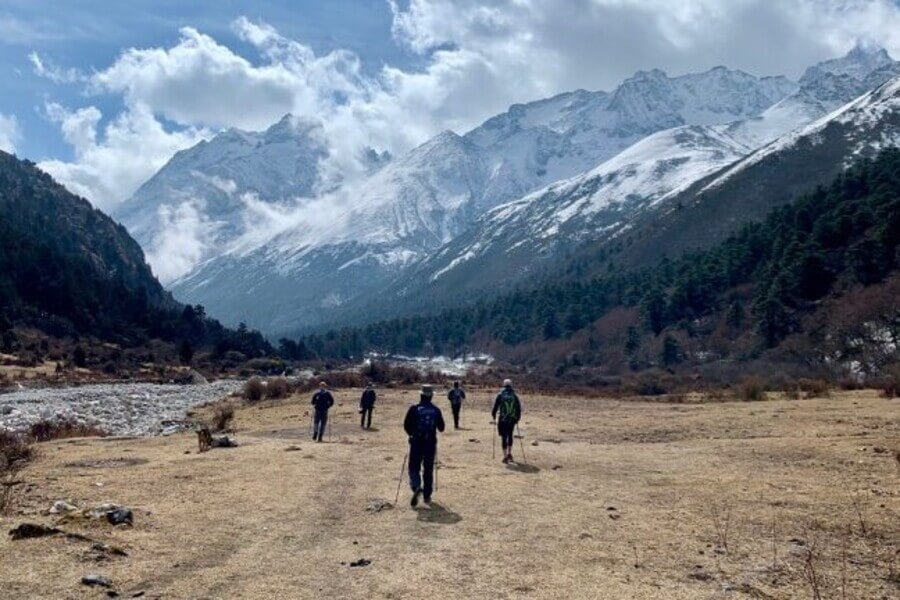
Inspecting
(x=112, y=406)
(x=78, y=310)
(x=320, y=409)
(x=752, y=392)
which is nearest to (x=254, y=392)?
(x=112, y=406)

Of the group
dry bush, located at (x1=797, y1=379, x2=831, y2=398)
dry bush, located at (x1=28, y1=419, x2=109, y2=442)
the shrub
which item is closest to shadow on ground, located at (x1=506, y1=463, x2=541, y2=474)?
dry bush, located at (x1=28, y1=419, x2=109, y2=442)

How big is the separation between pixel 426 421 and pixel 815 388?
3796 centimetres

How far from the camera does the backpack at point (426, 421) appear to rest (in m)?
17.1

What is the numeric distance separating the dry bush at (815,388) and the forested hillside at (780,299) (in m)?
12.5

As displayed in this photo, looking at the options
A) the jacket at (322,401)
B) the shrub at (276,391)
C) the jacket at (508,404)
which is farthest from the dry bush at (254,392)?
the jacket at (508,404)

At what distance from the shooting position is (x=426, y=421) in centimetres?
1723

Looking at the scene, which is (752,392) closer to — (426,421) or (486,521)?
(426,421)

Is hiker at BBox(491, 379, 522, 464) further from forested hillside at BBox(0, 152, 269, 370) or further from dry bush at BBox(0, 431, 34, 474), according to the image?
forested hillside at BBox(0, 152, 269, 370)

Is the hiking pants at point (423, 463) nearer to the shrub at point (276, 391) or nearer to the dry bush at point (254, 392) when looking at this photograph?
the dry bush at point (254, 392)

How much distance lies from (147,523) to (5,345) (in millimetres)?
92990

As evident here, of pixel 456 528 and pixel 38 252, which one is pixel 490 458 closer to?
pixel 456 528

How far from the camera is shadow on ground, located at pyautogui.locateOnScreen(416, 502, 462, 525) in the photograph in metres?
14.8

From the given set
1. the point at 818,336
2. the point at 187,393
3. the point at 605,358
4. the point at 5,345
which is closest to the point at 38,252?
the point at 5,345

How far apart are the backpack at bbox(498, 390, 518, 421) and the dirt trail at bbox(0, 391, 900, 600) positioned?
1761mm
